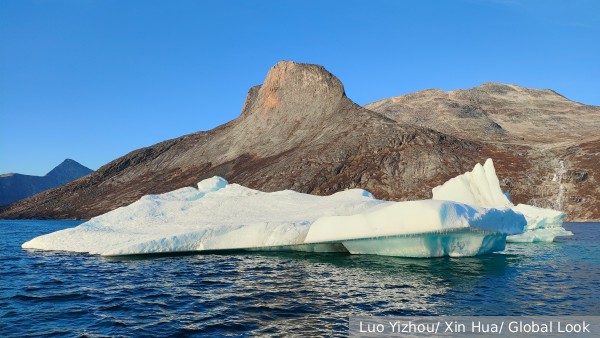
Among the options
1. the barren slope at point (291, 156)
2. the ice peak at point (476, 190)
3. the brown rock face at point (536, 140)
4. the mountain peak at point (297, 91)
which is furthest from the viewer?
the mountain peak at point (297, 91)

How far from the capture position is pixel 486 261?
25.7m

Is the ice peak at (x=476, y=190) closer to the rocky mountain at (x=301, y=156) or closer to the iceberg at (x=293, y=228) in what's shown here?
the iceberg at (x=293, y=228)

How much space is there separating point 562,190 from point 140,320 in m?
109

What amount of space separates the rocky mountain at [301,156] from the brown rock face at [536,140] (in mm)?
843

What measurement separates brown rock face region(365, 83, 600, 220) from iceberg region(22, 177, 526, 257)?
81241mm

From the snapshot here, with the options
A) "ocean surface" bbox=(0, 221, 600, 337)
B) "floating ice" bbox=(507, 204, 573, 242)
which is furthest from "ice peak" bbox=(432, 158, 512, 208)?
"ocean surface" bbox=(0, 221, 600, 337)

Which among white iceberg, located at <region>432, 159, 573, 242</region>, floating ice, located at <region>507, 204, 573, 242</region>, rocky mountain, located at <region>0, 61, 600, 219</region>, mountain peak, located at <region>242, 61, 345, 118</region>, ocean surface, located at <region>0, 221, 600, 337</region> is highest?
mountain peak, located at <region>242, 61, 345, 118</region>

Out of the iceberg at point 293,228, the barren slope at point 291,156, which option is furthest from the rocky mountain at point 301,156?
the iceberg at point 293,228

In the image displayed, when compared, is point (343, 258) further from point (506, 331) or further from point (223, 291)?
point (506, 331)

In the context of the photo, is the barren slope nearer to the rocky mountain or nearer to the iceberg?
the rocky mountain

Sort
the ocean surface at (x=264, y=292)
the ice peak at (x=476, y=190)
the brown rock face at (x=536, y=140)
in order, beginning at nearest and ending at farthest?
the ocean surface at (x=264, y=292) → the ice peak at (x=476, y=190) → the brown rock face at (x=536, y=140)

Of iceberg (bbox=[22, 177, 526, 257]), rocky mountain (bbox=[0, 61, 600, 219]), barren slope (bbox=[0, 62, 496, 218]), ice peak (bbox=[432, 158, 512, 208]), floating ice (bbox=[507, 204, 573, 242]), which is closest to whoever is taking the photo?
iceberg (bbox=[22, 177, 526, 257])

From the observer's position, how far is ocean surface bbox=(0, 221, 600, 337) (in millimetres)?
12945

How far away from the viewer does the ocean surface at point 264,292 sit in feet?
42.5
